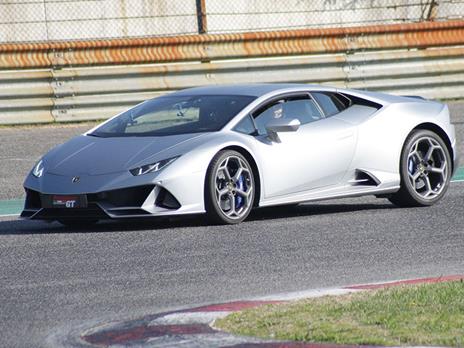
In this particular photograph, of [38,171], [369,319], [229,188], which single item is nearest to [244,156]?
[229,188]

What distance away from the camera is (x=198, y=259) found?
8.52 meters

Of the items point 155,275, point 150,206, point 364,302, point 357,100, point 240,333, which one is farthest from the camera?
point 357,100

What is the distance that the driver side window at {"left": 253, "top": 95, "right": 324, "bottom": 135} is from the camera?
35.0 feet

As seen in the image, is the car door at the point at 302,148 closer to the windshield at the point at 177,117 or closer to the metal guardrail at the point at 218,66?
the windshield at the point at 177,117

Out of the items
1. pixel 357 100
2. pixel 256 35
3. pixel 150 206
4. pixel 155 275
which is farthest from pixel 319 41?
pixel 155 275

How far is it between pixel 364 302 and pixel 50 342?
162 centimetres

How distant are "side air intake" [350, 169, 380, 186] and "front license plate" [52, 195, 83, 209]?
8.41ft

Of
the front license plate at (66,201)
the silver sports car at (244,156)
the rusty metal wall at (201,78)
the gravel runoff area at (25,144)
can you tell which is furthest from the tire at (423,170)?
the rusty metal wall at (201,78)

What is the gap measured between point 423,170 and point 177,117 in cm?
232

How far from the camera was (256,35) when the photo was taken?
1833cm

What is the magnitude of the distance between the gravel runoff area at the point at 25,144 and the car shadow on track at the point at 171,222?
251 centimetres

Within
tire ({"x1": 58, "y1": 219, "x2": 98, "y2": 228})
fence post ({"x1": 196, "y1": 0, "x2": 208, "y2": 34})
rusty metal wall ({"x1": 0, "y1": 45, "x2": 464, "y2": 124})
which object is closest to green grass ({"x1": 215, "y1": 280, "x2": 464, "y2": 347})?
tire ({"x1": 58, "y1": 219, "x2": 98, "y2": 228})

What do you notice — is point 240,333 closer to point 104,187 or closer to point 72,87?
point 104,187

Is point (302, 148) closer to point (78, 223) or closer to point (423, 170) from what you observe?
point (423, 170)
